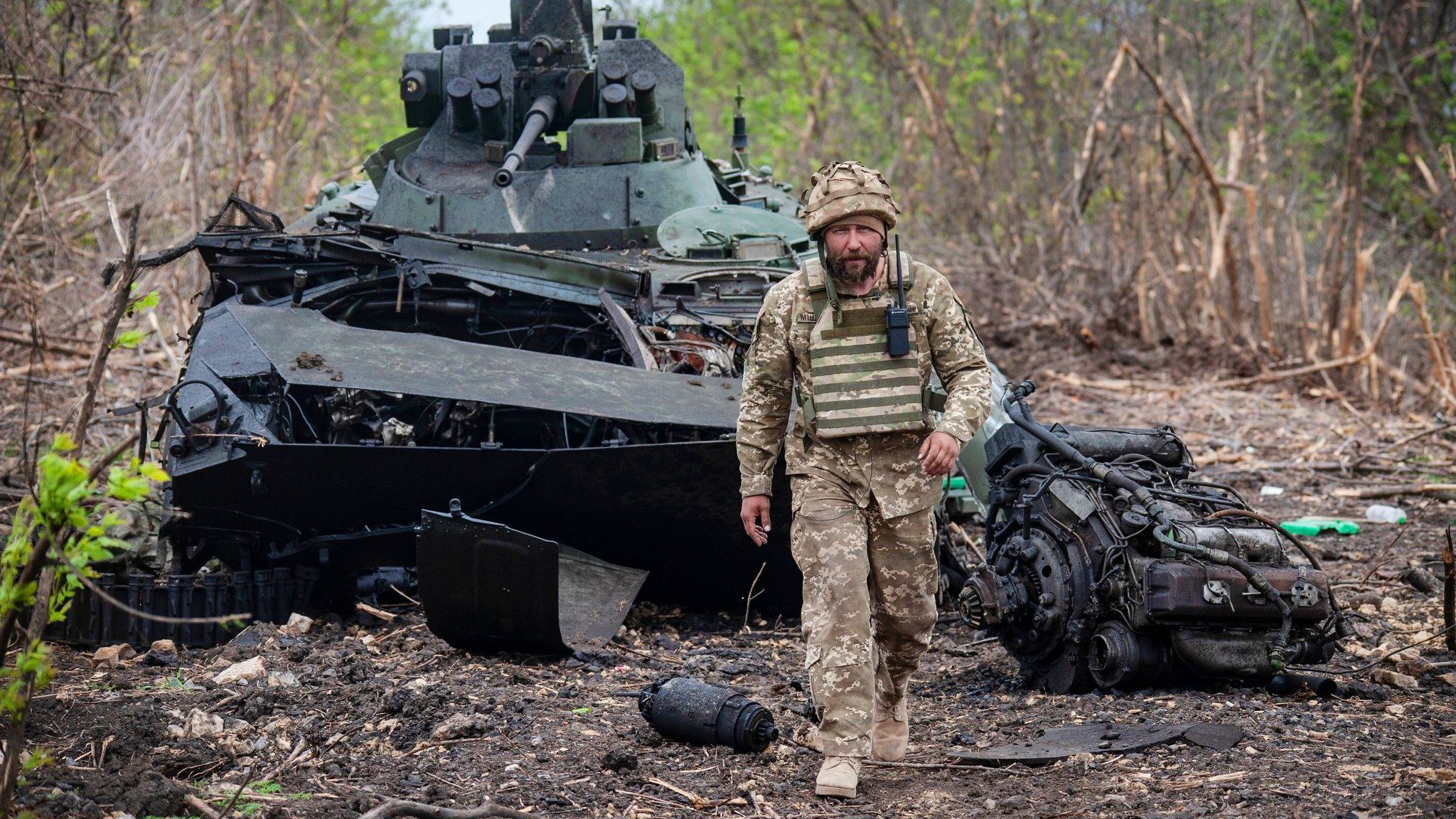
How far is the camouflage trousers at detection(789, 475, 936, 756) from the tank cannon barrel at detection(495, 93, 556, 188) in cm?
404

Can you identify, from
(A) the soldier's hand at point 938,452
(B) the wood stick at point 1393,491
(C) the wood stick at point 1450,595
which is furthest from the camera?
(B) the wood stick at point 1393,491

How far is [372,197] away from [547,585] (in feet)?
16.2

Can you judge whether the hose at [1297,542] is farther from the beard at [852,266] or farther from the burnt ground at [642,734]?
the beard at [852,266]

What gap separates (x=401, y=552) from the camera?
6.11 metres

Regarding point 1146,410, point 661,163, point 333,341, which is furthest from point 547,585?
point 1146,410

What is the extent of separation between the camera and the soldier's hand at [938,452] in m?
4.13

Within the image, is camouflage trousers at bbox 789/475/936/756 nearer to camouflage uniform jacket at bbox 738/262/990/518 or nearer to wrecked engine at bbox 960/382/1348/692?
camouflage uniform jacket at bbox 738/262/990/518

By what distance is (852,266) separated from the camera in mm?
4312

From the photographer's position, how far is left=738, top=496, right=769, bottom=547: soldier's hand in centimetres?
438

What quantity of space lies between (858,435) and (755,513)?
388 millimetres

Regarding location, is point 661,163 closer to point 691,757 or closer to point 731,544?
point 731,544

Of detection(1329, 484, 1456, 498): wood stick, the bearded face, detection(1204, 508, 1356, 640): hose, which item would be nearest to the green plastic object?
detection(1329, 484, 1456, 498): wood stick

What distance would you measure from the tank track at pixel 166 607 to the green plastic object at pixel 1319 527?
17.5 feet

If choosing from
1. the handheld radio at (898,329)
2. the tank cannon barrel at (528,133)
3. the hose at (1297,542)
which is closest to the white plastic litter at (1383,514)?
the hose at (1297,542)
